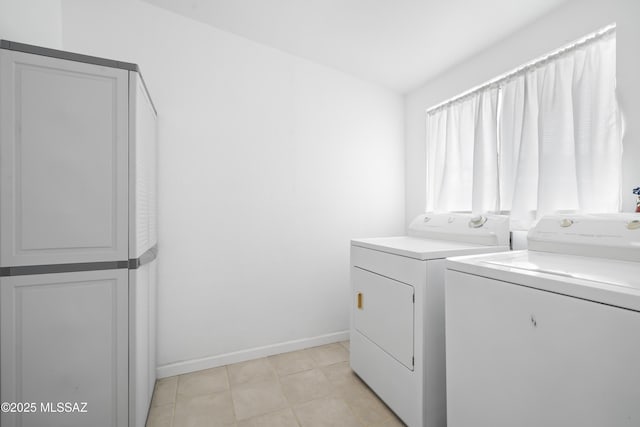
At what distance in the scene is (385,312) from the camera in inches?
66.6

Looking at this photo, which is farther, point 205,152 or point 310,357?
point 310,357

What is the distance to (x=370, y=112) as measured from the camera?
2.79 meters

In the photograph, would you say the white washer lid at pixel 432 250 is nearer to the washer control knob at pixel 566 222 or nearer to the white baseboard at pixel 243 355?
the washer control knob at pixel 566 222

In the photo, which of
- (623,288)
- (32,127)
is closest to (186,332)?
(32,127)

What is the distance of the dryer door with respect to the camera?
4.97 ft

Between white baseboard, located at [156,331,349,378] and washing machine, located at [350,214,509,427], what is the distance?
1.71ft

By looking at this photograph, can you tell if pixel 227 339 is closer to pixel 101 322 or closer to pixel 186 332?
pixel 186 332

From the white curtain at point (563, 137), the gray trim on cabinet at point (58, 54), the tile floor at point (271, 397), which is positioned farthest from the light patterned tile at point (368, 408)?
the gray trim on cabinet at point (58, 54)

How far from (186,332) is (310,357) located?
978 millimetres

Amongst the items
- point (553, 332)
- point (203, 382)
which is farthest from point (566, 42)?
point (203, 382)

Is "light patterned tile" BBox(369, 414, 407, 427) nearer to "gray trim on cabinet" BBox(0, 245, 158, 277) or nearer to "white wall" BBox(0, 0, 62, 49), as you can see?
"gray trim on cabinet" BBox(0, 245, 158, 277)

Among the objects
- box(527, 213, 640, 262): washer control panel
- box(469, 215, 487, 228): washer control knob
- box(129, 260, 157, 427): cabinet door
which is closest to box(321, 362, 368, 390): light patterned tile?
box(129, 260, 157, 427): cabinet door

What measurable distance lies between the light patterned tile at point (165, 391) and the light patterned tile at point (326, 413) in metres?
0.81

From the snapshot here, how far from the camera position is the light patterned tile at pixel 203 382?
72.9 inches
